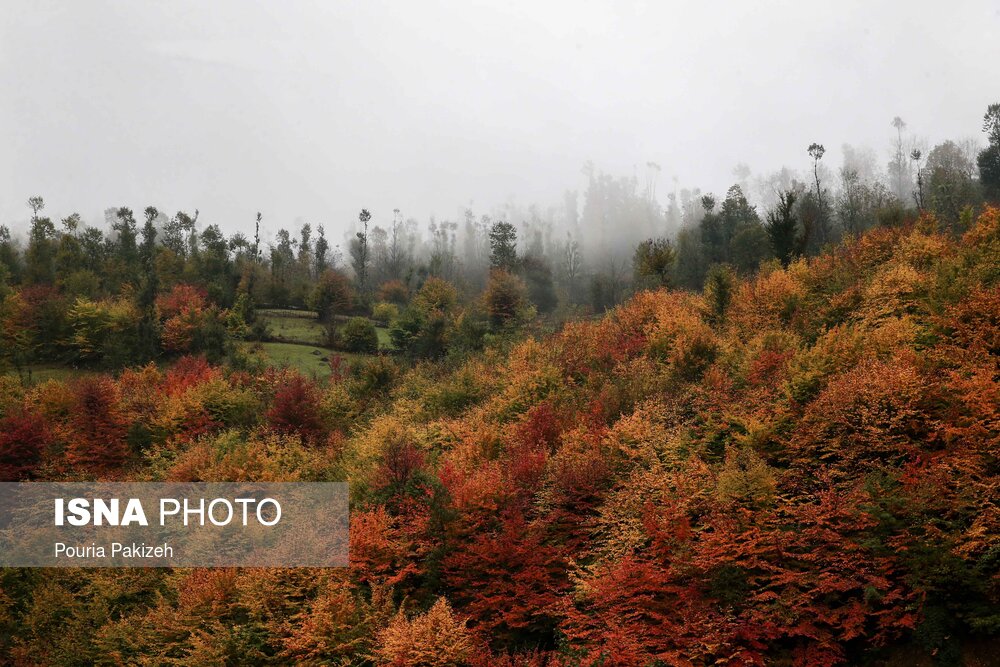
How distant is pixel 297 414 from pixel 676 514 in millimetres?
25259

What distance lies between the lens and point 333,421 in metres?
37.1

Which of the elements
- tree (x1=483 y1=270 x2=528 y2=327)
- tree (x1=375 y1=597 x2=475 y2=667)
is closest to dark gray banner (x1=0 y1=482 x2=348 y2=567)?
tree (x1=375 y1=597 x2=475 y2=667)

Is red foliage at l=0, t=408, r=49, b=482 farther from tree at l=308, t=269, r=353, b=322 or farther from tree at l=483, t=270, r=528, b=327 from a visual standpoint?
tree at l=308, t=269, r=353, b=322

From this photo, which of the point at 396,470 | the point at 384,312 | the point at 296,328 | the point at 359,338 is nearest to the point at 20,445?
the point at 396,470

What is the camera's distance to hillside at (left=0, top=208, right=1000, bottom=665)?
13.1 meters

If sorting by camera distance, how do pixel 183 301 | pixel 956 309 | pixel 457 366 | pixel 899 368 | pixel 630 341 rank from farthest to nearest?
pixel 183 301 → pixel 457 366 → pixel 630 341 → pixel 956 309 → pixel 899 368

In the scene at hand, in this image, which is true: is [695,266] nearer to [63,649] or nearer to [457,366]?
[457,366]

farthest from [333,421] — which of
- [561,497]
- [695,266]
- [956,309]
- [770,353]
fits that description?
[695,266]

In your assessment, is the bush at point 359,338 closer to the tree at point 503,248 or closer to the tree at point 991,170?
the tree at point 503,248

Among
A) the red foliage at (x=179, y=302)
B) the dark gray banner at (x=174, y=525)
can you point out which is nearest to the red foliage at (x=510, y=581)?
the dark gray banner at (x=174, y=525)

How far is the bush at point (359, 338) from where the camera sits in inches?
2324

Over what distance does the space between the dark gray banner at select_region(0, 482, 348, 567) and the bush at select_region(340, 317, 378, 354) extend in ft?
97.8

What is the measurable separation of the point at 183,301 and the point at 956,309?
2431 inches

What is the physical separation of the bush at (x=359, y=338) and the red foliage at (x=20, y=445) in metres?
28.1
